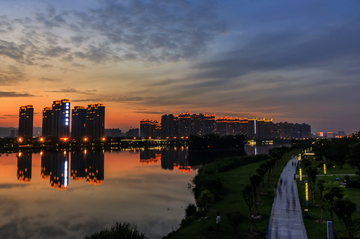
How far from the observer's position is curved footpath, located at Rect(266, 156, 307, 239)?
17311 mm

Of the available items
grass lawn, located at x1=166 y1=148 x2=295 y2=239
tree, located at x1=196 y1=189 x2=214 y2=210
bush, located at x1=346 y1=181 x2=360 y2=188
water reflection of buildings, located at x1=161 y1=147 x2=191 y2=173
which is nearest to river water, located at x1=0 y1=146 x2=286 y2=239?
tree, located at x1=196 y1=189 x2=214 y2=210

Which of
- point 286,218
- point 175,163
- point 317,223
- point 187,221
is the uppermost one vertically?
point 286,218

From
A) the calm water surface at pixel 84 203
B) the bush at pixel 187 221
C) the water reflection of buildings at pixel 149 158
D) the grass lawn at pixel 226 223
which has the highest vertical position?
the grass lawn at pixel 226 223

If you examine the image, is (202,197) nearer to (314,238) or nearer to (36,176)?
(314,238)

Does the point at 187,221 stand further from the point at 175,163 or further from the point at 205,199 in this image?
the point at 175,163

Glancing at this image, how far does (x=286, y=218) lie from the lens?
816 inches

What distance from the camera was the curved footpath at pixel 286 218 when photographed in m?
17.3

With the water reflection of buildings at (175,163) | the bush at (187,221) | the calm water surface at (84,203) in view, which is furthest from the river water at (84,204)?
the water reflection of buildings at (175,163)

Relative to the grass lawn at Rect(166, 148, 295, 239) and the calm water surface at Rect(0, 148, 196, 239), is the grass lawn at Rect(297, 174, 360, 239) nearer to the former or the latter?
the grass lawn at Rect(166, 148, 295, 239)

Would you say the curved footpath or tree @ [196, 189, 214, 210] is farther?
tree @ [196, 189, 214, 210]

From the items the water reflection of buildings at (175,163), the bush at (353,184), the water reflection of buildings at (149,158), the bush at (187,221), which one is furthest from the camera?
the water reflection of buildings at (149,158)

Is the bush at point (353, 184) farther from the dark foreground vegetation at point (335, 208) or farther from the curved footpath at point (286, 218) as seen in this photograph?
the curved footpath at point (286, 218)

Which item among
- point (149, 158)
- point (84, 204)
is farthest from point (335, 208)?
point (149, 158)

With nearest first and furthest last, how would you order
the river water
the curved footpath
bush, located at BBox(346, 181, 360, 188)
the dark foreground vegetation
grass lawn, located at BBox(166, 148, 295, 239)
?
the dark foreground vegetation < the curved footpath < grass lawn, located at BBox(166, 148, 295, 239) < the river water < bush, located at BBox(346, 181, 360, 188)
